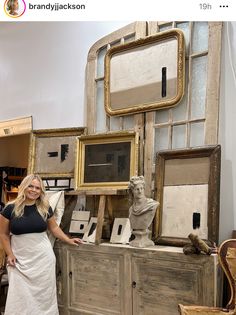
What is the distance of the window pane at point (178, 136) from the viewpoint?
9.93 ft

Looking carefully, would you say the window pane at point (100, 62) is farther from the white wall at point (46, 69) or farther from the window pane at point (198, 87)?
the window pane at point (198, 87)

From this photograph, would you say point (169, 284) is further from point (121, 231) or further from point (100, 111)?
point (100, 111)

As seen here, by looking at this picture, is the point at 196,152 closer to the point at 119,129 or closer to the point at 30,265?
the point at 119,129

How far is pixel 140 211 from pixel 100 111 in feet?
4.02

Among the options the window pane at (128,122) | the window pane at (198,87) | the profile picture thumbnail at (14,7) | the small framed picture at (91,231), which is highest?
the profile picture thumbnail at (14,7)

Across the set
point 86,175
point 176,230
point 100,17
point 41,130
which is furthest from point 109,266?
point 100,17

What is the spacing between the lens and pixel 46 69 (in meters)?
4.16

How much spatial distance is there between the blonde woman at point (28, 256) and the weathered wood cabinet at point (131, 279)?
0.17 metres

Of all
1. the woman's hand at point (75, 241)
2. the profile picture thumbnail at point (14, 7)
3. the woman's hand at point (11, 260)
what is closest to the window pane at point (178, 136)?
the woman's hand at point (75, 241)

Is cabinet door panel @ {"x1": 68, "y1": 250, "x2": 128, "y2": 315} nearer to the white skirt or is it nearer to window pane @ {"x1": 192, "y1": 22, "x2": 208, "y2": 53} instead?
the white skirt

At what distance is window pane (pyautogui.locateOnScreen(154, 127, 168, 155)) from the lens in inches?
123

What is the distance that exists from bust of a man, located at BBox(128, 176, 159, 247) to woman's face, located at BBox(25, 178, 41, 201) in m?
0.80

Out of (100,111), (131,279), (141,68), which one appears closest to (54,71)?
(100,111)

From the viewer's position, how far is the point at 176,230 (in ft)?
9.37
